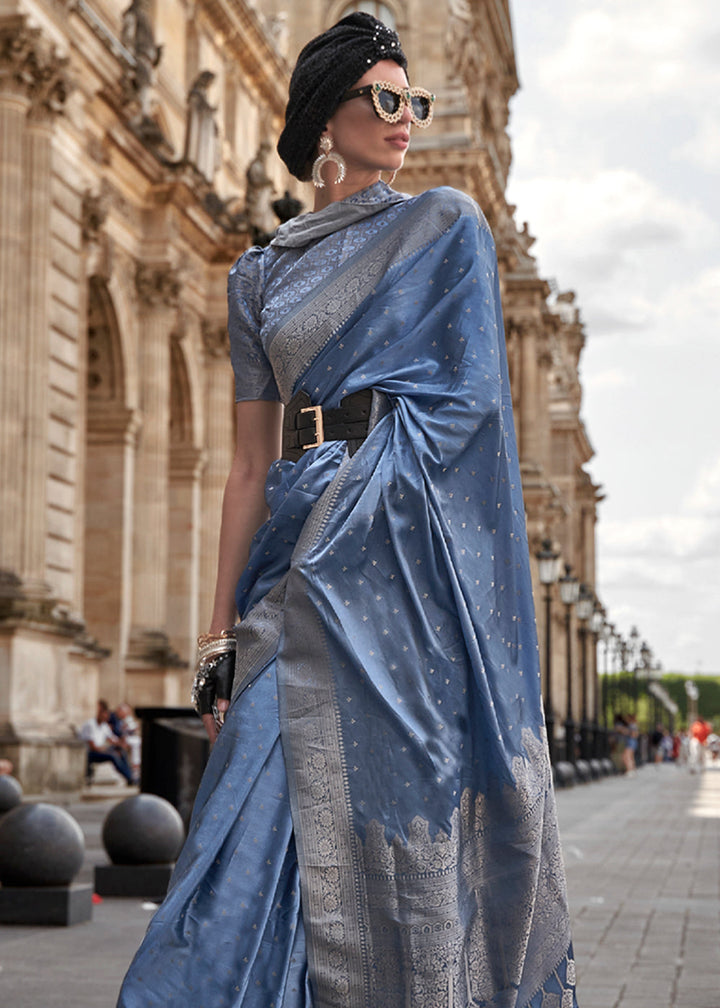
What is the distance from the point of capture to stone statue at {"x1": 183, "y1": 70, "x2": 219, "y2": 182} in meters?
31.5

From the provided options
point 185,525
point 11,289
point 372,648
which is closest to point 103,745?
point 11,289

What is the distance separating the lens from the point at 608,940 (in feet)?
26.7

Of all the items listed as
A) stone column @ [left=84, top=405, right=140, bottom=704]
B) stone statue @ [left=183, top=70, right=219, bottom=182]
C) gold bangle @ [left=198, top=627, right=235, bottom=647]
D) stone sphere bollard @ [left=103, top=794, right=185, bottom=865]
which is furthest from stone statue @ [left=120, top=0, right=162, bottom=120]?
gold bangle @ [left=198, top=627, right=235, bottom=647]

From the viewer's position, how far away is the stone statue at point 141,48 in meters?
26.9

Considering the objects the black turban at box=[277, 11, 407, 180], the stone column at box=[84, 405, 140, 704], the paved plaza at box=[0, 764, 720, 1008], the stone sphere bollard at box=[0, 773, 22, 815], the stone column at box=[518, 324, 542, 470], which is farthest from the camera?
the stone column at box=[518, 324, 542, 470]

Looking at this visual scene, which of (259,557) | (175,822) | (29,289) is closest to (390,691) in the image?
(259,557)

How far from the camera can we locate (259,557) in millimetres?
3328

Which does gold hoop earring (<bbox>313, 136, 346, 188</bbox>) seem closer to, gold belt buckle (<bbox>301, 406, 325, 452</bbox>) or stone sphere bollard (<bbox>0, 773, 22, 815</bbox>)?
gold belt buckle (<bbox>301, 406, 325, 452</bbox>)

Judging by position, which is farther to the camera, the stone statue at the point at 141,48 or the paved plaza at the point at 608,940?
the stone statue at the point at 141,48

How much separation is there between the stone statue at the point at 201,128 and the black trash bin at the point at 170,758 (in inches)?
799

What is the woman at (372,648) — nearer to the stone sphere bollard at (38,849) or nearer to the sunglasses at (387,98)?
the sunglasses at (387,98)

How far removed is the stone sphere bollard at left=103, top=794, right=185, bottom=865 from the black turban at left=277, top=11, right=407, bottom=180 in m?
6.36

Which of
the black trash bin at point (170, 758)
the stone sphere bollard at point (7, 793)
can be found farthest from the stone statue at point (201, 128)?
the stone sphere bollard at point (7, 793)

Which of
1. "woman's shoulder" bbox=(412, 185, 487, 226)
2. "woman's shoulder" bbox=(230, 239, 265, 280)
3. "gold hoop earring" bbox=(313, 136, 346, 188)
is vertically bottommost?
"woman's shoulder" bbox=(230, 239, 265, 280)
